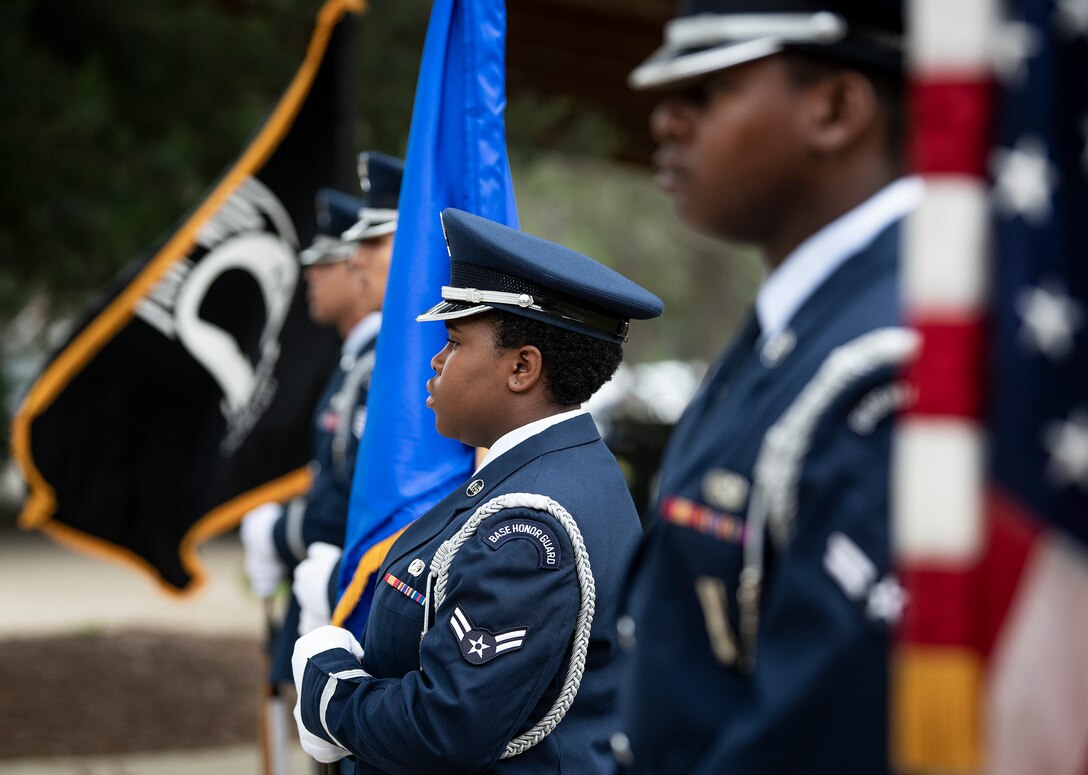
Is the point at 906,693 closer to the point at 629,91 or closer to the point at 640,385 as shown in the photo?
the point at 629,91

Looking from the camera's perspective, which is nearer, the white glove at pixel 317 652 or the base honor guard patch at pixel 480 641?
the base honor guard patch at pixel 480 641

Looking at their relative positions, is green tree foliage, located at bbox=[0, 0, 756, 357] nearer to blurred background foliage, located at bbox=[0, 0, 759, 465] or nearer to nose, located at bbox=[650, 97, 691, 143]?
blurred background foliage, located at bbox=[0, 0, 759, 465]

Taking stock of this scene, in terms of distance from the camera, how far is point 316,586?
347cm

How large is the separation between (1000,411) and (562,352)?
1.45m

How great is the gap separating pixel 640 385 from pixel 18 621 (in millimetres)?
20343

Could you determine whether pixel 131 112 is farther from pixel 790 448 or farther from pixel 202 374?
pixel 790 448

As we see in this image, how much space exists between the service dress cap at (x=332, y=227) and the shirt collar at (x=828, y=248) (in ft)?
11.1

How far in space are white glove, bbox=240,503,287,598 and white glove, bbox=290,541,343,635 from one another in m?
1.24

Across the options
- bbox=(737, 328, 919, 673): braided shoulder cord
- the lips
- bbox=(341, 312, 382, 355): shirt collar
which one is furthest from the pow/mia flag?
bbox=(737, 328, 919, 673): braided shoulder cord

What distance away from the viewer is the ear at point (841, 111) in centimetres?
148

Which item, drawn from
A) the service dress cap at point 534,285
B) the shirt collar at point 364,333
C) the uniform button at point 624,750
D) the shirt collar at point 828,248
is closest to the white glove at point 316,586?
the shirt collar at point 364,333

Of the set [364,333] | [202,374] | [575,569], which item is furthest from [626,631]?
[202,374]

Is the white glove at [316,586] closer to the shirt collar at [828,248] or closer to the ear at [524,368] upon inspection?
the ear at [524,368]

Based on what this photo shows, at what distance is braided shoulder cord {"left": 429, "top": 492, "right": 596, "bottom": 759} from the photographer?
2348 mm
